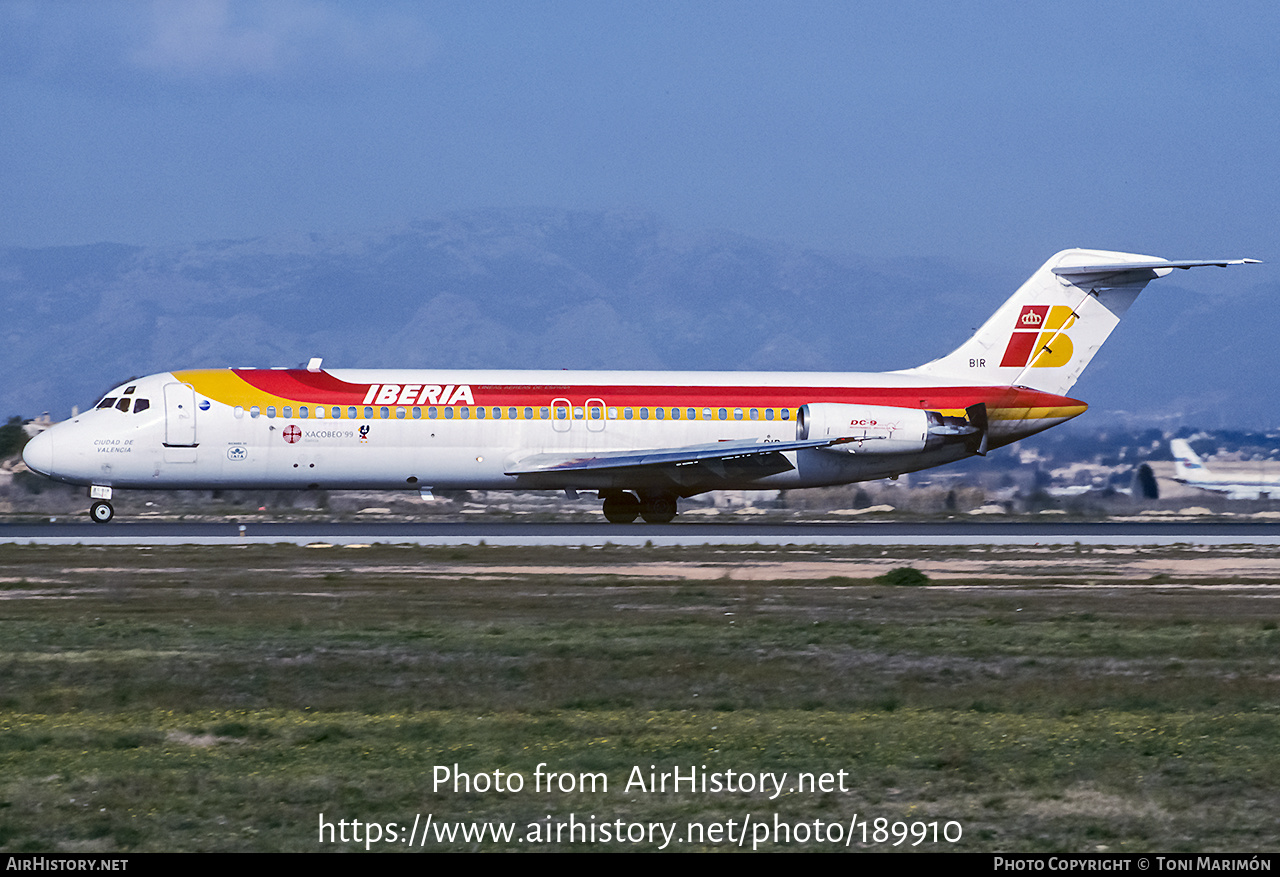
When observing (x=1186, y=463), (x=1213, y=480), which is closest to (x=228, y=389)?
(x=1213, y=480)

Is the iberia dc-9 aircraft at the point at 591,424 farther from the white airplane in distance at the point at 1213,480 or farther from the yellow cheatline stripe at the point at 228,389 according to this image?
the white airplane in distance at the point at 1213,480

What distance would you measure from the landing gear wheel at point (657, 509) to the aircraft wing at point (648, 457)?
2248 millimetres

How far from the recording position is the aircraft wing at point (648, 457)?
4028 cm

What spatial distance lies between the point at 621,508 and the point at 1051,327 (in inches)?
532

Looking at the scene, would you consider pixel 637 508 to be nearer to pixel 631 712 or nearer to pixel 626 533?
pixel 626 533

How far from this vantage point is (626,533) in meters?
37.7

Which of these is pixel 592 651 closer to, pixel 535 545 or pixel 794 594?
pixel 794 594

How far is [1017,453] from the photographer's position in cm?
7931

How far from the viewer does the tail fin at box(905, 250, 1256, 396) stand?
45312mm

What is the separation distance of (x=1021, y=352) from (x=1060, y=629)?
26.5 metres

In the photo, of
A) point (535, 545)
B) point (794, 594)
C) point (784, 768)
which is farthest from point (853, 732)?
point (535, 545)

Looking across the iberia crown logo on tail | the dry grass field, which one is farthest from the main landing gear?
the dry grass field

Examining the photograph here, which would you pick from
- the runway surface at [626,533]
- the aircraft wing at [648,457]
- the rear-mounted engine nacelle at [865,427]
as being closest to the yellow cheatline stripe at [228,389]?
the runway surface at [626,533]

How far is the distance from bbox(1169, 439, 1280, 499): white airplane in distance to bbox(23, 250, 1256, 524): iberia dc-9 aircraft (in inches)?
844
